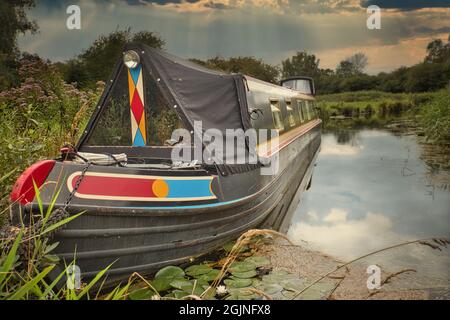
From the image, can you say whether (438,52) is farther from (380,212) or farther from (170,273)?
(170,273)

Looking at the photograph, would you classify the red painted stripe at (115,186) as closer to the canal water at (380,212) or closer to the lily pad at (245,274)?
the lily pad at (245,274)

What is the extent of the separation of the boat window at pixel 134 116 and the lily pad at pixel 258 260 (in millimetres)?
1598

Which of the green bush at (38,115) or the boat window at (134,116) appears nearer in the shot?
the green bush at (38,115)

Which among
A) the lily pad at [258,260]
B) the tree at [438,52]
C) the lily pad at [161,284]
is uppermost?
the tree at [438,52]

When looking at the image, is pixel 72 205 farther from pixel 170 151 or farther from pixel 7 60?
pixel 7 60

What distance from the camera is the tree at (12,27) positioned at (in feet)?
49.0

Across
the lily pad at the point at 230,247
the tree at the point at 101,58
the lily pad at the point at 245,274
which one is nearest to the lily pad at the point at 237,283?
the lily pad at the point at 245,274

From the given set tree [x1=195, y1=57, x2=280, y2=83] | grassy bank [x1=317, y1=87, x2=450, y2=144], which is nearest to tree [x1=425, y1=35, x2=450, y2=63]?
grassy bank [x1=317, y1=87, x2=450, y2=144]

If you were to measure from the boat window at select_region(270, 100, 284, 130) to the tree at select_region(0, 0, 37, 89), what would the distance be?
34.7 feet

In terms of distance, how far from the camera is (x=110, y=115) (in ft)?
14.7

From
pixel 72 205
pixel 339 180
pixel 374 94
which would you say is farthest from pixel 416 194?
pixel 374 94

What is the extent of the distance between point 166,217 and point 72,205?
0.85m

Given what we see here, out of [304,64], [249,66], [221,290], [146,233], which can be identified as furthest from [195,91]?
[304,64]

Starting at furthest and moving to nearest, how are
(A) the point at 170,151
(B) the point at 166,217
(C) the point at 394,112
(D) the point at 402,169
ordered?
1. (C) the point at 394,112
2. (D) the point at 402,169
3. (A) the point at 170,151
4. (B) the point at 166,217
